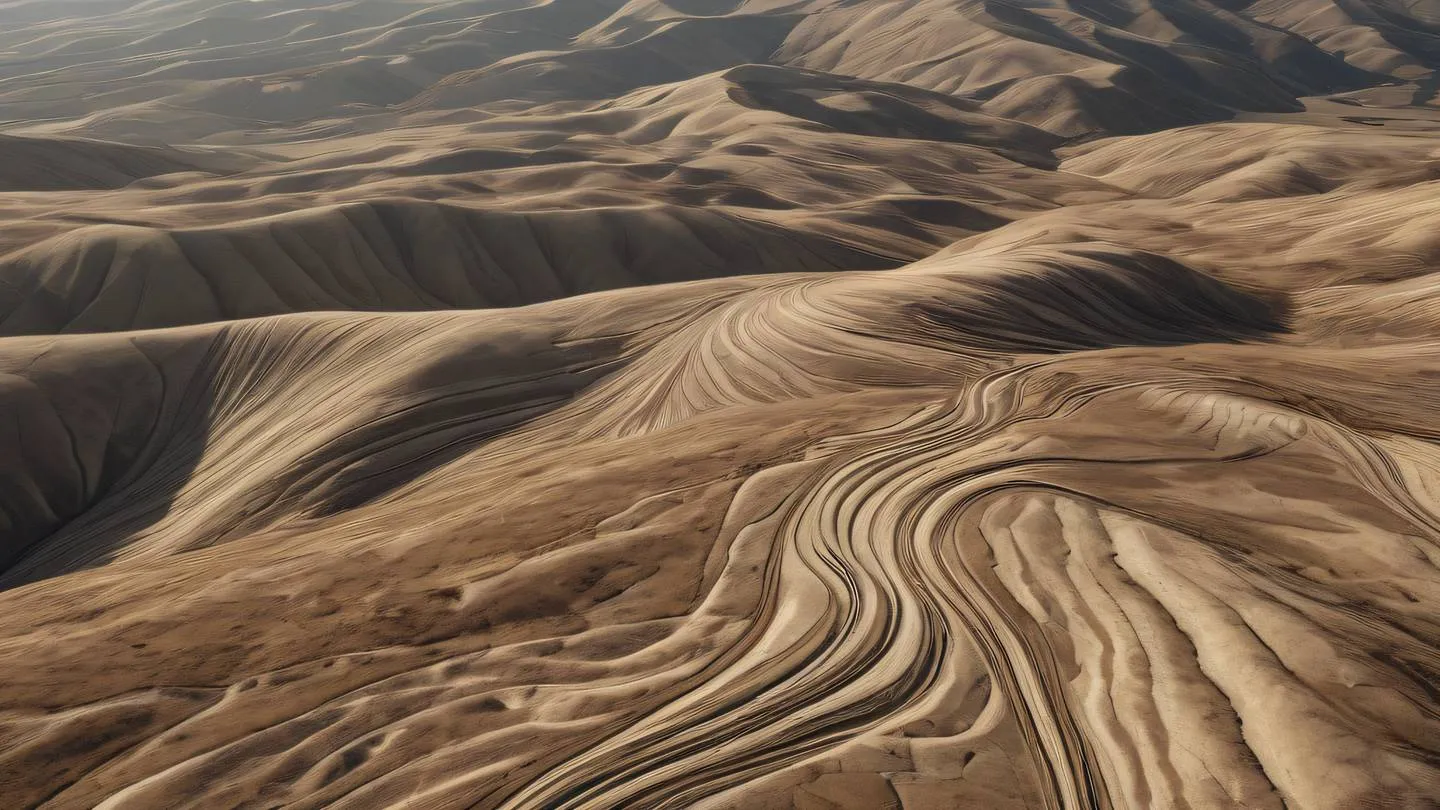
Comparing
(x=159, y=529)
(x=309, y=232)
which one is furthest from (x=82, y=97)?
(x=159, y=529)

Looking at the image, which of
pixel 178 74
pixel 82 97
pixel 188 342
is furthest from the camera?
pixel 178 74

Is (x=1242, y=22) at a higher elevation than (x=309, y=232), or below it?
below

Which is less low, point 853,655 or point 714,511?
point 853,655

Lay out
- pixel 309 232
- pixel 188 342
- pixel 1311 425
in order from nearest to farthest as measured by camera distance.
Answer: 1. pixel 1311 425
2. pixel 188 342
3. pixel 309 232

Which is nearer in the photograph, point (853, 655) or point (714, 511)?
point (853, 655)

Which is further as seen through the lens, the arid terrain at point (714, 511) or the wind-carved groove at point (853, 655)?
the arid terrain at point (714, 511)

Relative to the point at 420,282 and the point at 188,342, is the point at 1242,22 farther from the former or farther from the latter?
the point at 188,342

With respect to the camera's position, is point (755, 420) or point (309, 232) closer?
point (755, 420)

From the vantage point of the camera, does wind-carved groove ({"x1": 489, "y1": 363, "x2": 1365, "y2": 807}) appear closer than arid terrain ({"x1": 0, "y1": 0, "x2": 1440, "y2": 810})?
Yes
